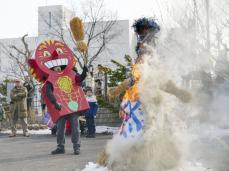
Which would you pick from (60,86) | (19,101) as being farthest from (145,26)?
(19,101)

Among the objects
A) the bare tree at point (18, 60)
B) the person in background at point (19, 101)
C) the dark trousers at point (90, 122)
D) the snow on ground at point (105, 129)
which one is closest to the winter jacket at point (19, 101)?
the person in background at point (19, 101)

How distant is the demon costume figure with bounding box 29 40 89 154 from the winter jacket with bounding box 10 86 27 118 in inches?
175

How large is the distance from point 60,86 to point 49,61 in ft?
1.59

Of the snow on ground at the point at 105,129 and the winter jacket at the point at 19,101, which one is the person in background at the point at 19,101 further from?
the snow on ground at the point at 105,129

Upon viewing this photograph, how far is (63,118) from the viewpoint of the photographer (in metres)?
8.36

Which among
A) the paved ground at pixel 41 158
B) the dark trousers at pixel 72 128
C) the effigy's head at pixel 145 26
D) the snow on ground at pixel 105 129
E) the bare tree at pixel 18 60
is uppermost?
the bare tree at pixel 18 60

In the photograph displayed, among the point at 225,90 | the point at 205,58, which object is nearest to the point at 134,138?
the point at 205,58

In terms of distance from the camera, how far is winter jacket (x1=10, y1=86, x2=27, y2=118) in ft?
42.4

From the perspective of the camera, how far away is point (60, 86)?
27.6 ft

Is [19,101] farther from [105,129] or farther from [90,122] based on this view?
[105,129]

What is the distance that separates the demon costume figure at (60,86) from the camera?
8.30 m

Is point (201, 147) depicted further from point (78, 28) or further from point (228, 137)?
point (78, 28)

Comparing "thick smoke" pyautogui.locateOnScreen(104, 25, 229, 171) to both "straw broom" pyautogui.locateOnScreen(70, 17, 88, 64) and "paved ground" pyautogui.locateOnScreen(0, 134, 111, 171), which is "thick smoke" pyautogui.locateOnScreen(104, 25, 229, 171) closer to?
"paved ground" pyautogui.locateOnScreen(0, 134, 111, 171)

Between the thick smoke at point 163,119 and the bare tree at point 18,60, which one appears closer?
the thick smoke at point 163,119
